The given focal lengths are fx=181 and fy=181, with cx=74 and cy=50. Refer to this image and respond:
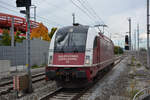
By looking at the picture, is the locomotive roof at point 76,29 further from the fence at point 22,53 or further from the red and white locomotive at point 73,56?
the fence at point 22,53

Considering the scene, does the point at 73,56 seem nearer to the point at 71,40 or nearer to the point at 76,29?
the point at 71,40

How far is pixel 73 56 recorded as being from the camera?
8.55 metres

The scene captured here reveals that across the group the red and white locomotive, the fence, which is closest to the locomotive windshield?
the red and white locomotive

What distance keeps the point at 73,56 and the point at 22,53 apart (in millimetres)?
13534

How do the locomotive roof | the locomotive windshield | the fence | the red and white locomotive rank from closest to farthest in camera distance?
the red and white locomotive
the locomotive windshield
the locomotive roof
the fence

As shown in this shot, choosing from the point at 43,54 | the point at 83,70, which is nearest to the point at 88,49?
the point at 83,70

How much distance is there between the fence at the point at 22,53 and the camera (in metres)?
18.4

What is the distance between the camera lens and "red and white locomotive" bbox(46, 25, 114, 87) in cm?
821

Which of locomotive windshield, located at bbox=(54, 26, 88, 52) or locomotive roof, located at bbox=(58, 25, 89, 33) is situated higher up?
locomotive roof, located at bbox=(58, 25, 89, 33)

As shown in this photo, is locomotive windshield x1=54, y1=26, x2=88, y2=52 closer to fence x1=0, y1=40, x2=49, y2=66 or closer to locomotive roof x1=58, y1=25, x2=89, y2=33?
locomotive roof x1=58, y1=25, x2=89, y2=33

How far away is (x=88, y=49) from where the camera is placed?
870 centimetres

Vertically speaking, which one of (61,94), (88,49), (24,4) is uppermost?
(24,4)

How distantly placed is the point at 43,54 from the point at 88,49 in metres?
17.7

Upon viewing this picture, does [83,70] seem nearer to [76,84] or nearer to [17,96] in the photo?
[76,84]
